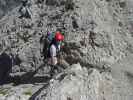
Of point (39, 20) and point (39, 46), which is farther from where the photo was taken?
point (39, 20)

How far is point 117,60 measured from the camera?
19.7 meters

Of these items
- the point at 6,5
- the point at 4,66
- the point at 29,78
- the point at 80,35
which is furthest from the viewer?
the point at 6,5

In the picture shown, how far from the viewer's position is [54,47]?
1950 cm

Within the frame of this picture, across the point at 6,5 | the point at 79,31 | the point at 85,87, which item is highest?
the point at 6,5

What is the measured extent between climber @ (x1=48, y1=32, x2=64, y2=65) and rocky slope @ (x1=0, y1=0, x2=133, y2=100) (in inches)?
Result: 22.2

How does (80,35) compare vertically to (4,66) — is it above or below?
above

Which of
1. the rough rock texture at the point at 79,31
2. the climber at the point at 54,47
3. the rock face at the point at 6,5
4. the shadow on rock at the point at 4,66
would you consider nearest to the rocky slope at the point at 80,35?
the rough rock texture at the point at 79,31

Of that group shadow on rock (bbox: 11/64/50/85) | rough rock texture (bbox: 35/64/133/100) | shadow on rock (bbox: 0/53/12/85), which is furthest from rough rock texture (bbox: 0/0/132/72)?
rough rock texture (bbox: 35/64/133/100)

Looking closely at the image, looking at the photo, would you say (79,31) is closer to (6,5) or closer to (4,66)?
(4,66)

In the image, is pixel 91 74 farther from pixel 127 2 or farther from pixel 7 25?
pixel 7 25

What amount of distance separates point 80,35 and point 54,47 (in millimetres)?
1754

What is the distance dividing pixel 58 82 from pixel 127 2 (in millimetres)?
9700

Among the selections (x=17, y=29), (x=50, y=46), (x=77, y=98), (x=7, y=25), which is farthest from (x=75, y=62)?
(x=7, y=25)

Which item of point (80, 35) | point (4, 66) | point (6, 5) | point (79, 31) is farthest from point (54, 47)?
point (6, 5)
